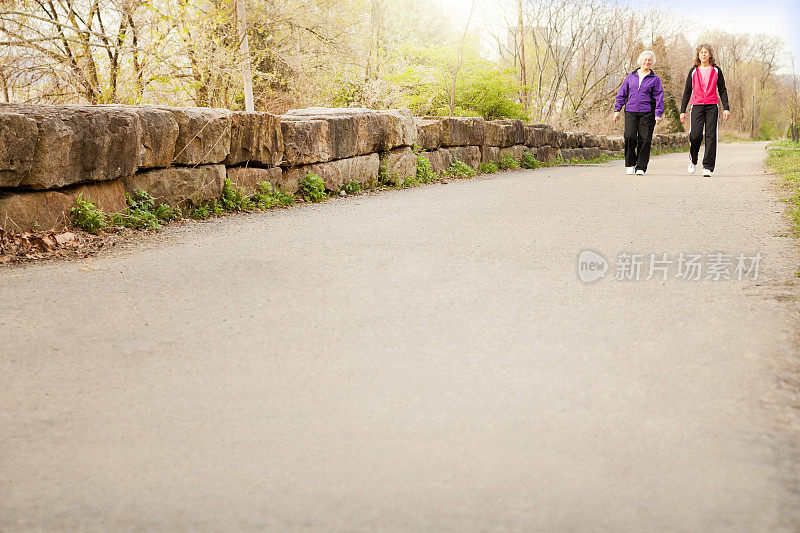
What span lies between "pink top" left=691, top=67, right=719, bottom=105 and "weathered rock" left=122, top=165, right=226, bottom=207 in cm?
736

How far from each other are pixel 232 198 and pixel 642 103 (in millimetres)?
7471

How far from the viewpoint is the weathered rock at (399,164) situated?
10094 mm

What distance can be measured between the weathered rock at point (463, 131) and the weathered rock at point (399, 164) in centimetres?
145

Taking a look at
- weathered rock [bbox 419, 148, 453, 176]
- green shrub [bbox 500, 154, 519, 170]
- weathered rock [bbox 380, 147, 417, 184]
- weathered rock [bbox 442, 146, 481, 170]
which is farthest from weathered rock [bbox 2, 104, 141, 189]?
green shrub [bbox 500, 154, 519, 170]

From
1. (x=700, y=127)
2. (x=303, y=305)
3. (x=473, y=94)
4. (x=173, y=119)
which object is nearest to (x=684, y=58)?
(x=473, y=94)

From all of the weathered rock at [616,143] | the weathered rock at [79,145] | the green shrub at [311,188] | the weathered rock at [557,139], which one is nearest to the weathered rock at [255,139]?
the green shrub at [311,188]

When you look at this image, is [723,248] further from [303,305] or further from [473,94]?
[473,94]

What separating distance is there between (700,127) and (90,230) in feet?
29.5

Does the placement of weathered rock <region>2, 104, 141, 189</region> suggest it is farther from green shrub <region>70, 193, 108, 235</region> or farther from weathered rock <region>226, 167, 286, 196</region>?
weathered rock <region>226, 167, 286, 196</region>

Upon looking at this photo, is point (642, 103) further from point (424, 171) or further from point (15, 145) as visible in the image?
point (15, 145)

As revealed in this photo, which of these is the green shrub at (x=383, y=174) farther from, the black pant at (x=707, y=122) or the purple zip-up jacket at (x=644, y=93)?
the black pant at (x=707, y=122)

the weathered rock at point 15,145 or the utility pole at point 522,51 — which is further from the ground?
the utility pole at point 522,51

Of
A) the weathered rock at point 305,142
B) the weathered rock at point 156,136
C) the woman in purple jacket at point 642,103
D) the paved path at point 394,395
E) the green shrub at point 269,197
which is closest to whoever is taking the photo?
the paved path at point 394,395

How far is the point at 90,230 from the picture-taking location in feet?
18.6
